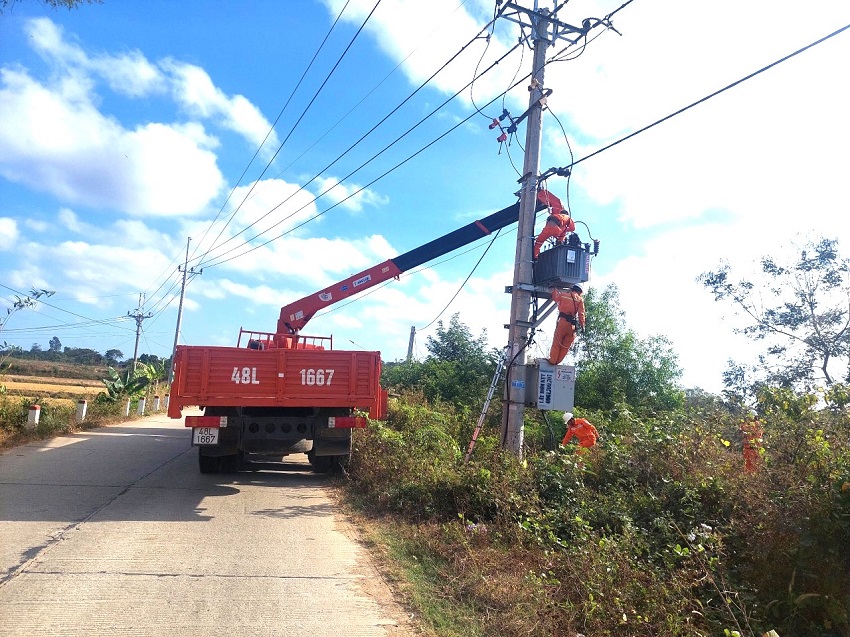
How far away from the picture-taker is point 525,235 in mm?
9297

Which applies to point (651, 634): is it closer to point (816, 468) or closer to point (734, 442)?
point (816, 468)

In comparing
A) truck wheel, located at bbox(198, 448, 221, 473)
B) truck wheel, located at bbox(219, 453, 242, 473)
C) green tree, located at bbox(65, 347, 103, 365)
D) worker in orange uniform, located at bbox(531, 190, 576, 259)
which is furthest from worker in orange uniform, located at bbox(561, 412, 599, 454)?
green tree, located at bbox(65, 347, 103, 365)

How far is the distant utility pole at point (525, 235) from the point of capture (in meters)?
8.96

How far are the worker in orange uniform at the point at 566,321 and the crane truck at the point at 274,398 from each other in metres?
1.74

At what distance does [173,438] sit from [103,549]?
437 inches

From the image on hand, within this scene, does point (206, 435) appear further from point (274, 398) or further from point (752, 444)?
point (752, 444)

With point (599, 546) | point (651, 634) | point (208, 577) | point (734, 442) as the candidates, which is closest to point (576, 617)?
point (651, 634)

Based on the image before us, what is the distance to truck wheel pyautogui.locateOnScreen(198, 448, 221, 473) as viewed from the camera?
31.8 feet

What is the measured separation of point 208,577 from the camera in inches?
191

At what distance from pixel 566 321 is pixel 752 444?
125 inches

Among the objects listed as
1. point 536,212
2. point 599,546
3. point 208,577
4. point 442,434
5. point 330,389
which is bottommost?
point 208,577

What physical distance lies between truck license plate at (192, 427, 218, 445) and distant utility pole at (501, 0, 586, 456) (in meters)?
4.27

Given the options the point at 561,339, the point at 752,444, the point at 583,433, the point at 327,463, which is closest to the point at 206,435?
the point at 327,463

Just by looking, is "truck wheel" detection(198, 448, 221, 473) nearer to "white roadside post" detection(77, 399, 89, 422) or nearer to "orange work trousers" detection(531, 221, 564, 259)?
"orange work trousers" detection(531, 221, 564, 259)
